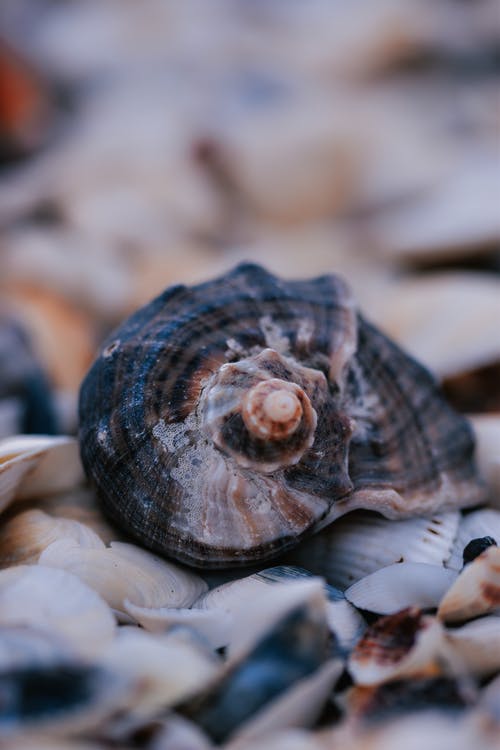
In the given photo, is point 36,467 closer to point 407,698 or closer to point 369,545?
point 369,545

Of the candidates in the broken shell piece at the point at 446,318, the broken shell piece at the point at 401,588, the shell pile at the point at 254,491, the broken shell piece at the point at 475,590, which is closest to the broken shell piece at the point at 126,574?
the shell pile at the point at 254,491

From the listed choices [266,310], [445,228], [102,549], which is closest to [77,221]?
[445,228]

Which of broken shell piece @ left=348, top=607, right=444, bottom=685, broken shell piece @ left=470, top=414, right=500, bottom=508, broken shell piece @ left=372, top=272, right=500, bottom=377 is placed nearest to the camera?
broken shell piece @ left=348, top=607, right=444, bottom=685

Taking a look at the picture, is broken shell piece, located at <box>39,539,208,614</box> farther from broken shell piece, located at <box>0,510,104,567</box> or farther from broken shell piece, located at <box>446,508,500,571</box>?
broken shell piece, located at <box>446,508,500,571</box>

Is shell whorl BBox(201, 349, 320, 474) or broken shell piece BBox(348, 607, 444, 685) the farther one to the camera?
shell whorl BBox(201, 349, 320, 474)

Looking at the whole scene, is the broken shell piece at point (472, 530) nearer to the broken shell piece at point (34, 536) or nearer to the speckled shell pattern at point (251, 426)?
the speckled shell pattern at point (251, 426)

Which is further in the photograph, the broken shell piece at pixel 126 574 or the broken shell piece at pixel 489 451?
the broken shell piece at pixel 489 451

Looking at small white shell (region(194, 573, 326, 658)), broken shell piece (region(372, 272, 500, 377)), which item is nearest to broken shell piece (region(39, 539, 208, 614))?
small white shell (region(194, 573, 326, 658))
